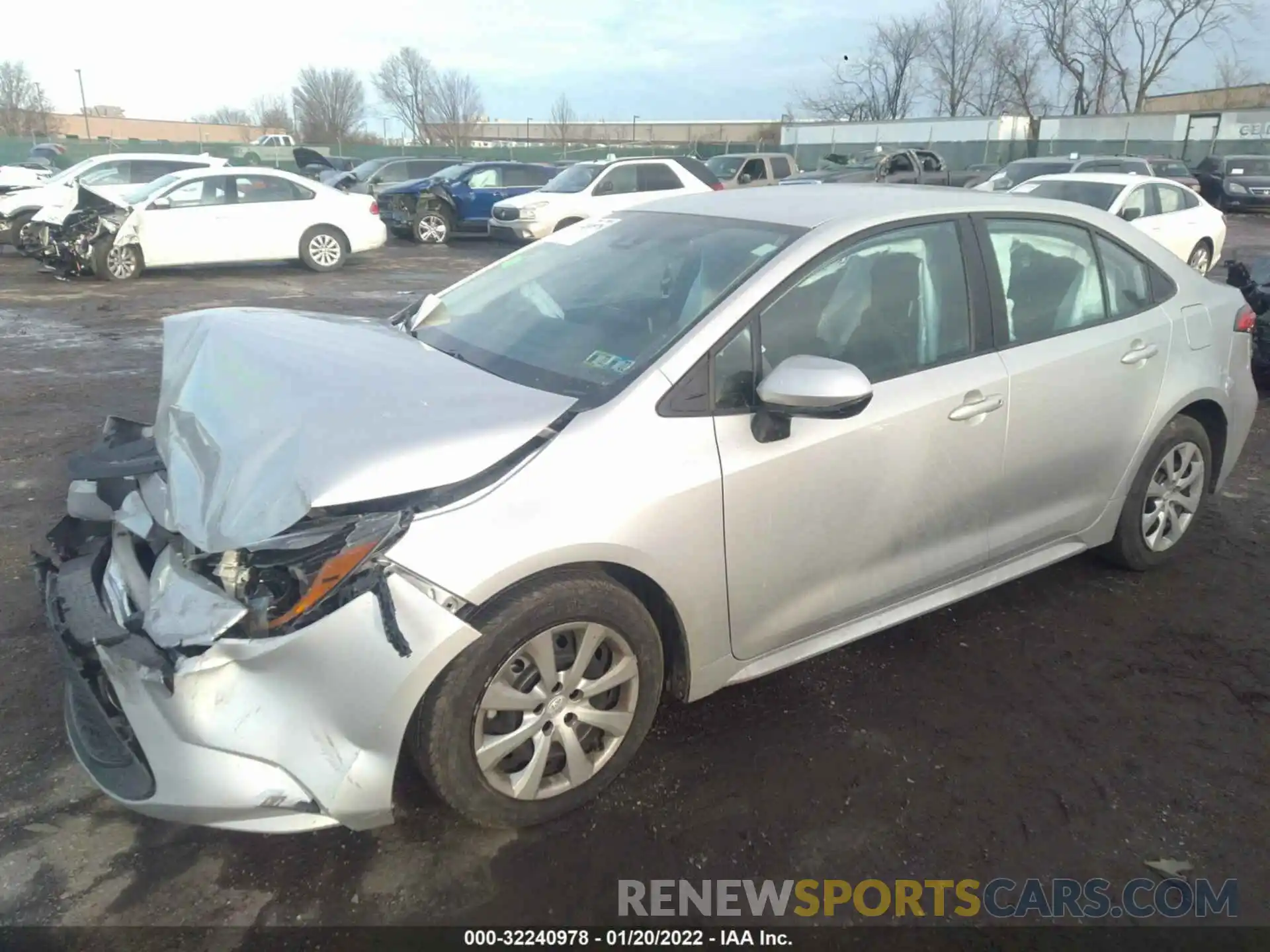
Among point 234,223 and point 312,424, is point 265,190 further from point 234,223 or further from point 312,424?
point 312,424

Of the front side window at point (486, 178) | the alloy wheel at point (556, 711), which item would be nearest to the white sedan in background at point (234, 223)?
the front side window at point (486, 178)

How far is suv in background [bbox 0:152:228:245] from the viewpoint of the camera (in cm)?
1446

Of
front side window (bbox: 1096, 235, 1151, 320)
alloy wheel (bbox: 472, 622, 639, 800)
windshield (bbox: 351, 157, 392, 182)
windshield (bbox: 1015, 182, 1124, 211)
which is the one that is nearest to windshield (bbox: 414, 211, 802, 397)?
alloy wheel (bbox: 472, 622, 639, 800)

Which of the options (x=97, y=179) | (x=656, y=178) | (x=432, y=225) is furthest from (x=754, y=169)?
(x=97, y=179)

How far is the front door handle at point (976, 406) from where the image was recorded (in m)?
3.13

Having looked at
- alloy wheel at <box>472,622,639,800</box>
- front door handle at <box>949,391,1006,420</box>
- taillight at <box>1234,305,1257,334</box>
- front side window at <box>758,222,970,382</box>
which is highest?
front side window at <box>758,222,970,382</box>

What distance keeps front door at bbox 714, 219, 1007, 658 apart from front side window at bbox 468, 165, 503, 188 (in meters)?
17.5

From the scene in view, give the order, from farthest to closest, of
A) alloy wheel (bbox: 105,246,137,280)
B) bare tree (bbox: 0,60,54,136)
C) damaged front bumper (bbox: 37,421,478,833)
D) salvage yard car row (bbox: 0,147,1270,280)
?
bare tree (bbox: 0,60,54,136) < alloy wheel (bbox: 105,246,137,280) < salvage yard car row (bbox: 0,147,1270,280) < damaged front bumper (bbox: 37,421,478,833)

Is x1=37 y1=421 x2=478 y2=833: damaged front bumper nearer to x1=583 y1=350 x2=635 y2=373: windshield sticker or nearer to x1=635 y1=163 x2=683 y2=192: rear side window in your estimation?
x1=583 y1=350 x2=635 y2=373: windshield sticker

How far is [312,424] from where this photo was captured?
2471mm

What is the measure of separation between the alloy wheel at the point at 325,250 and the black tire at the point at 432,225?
15.2 ft

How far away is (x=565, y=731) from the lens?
8.46 ft

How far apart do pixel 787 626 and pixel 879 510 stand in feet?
1.62

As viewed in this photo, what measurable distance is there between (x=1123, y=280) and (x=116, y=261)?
43.6ft
